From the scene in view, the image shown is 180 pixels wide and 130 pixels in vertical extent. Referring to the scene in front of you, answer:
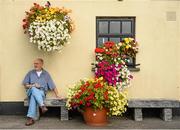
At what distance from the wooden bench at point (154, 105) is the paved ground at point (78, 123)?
131 mm

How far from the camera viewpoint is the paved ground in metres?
9.39

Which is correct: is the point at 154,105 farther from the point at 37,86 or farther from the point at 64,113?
the point at 37,86

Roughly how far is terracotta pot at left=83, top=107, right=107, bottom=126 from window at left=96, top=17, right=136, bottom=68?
4.94 feet

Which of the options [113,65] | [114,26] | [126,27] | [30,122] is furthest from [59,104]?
[126,27]

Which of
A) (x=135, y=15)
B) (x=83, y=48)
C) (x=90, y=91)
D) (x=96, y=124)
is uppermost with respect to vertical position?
(x=135, y=15)

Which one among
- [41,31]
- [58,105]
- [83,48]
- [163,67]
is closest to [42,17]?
[41,31]

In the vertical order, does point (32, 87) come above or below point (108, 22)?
below

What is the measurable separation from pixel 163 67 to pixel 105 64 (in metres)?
1.25

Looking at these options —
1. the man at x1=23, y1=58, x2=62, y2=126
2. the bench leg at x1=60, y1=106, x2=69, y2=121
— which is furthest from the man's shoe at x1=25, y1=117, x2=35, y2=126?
the bench leg at x1=60, y1=106, x2=69, y2=121

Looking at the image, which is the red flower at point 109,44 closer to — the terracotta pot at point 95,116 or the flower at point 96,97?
the flower at point 96,97

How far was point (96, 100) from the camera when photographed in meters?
9.24

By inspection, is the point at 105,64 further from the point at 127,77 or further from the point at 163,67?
the point at 163,67

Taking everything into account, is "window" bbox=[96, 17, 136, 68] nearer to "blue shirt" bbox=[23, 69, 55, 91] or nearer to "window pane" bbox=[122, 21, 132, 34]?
"window pane" bbox=[122, 21, 132, 34]

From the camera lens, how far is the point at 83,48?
10438 mm
